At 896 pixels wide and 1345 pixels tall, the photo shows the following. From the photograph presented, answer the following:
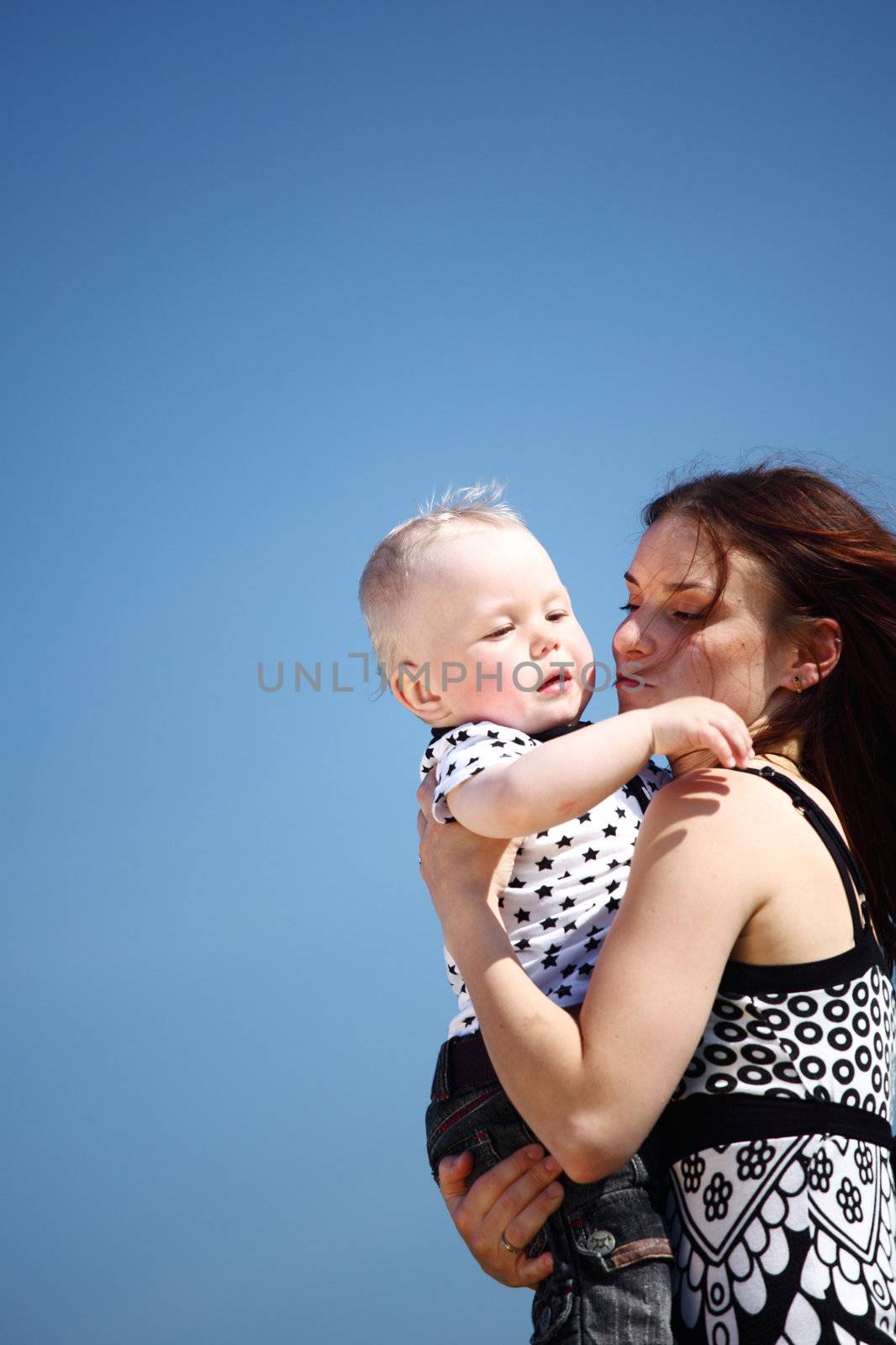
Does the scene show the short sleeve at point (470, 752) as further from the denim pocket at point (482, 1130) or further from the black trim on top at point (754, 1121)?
the black trim on top at point (754, 1121)

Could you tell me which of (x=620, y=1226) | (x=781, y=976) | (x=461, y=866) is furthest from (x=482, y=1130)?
(x=781, y=976)

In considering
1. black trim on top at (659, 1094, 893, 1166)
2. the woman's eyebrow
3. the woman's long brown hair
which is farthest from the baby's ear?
black trim on top at (659, 1094, 893, 1166)

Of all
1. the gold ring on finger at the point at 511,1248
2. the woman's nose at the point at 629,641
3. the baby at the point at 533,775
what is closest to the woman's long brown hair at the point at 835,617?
the woman's nose at the point at 629,641

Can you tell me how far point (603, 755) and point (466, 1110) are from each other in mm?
617

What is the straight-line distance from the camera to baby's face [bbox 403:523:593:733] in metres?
1.99

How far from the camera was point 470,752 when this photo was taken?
5.94ft

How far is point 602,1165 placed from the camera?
1448 mm

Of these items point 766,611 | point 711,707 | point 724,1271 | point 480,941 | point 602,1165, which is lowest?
point 724,1271

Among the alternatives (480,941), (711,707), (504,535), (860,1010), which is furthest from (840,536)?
(480,941)

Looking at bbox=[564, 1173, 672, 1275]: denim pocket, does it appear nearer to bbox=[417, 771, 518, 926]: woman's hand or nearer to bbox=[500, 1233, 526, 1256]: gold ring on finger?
bbox=[500, 1233, 526, 1256]: gold ring on finger

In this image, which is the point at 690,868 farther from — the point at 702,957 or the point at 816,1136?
the point at 816,1136

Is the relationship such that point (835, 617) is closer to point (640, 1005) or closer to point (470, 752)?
point (470, 752)

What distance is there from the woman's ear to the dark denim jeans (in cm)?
75

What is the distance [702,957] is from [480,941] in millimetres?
328
